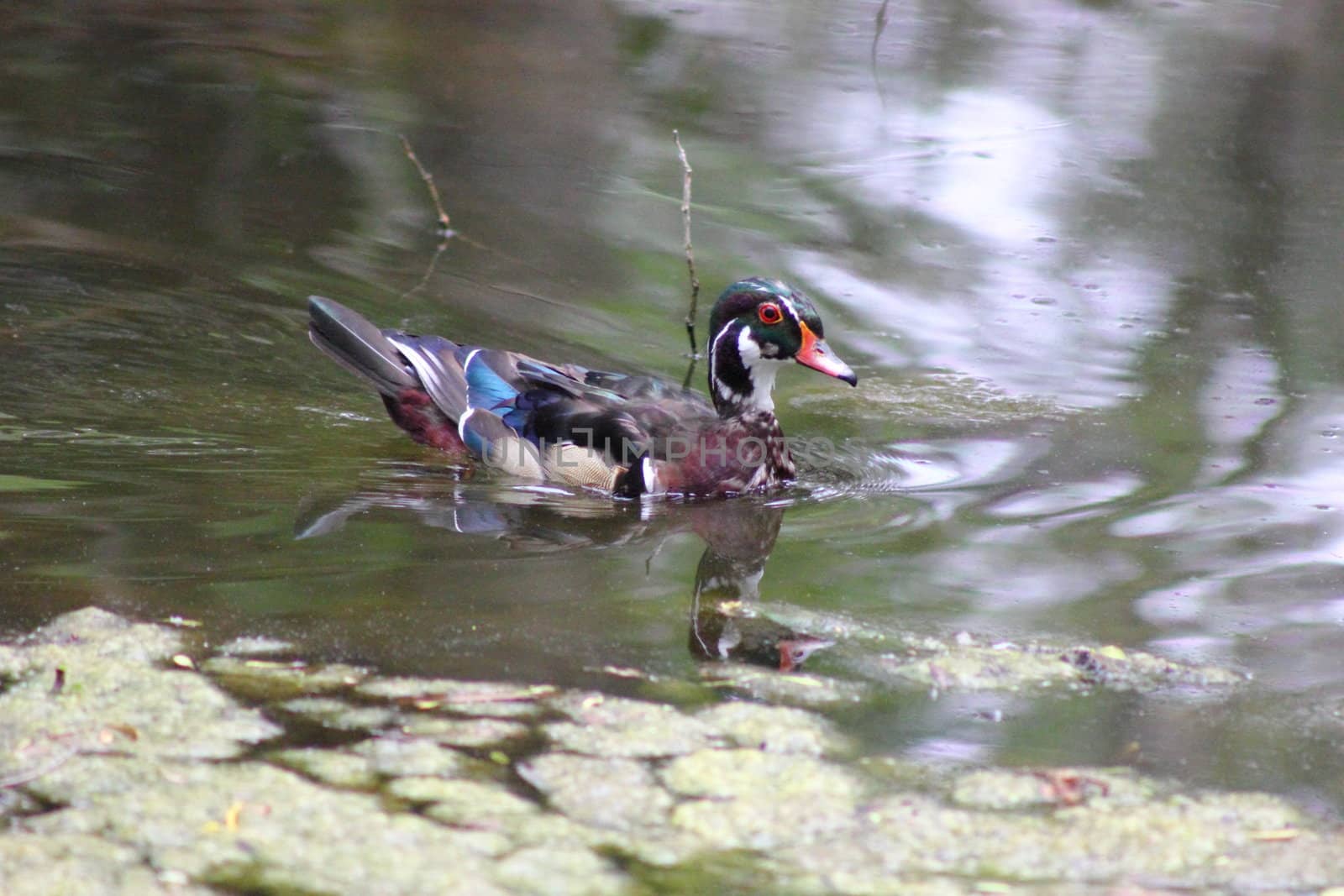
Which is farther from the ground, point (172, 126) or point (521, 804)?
point (521, 804)

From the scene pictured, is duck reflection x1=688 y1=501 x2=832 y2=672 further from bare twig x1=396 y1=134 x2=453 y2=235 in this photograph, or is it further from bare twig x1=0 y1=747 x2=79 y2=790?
bare twig x1=396 y1=134 x2=453 y2=235

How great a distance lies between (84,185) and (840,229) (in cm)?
510

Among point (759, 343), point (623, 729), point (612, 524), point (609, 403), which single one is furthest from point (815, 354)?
point (623, 729)

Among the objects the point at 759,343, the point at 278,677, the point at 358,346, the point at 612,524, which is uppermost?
the point at 759,343

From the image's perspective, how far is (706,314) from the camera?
32.0 ft

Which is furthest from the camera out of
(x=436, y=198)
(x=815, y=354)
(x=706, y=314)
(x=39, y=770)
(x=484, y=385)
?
(x=436, y=198)

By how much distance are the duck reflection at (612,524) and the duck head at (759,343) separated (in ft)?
2.06

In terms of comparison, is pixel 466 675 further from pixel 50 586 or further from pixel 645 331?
pixel 645 331

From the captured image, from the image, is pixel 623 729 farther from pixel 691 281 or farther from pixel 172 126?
pixel 172 126

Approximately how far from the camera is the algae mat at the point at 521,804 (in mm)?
3777

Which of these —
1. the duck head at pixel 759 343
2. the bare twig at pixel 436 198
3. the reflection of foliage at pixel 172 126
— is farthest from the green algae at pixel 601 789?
the bare twig at pixel 436 198

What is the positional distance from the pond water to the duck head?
1.64 feet

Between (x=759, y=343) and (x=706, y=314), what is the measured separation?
206 centimetres

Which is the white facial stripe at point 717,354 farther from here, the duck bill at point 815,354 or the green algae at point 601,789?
the green algae at point 601,789
